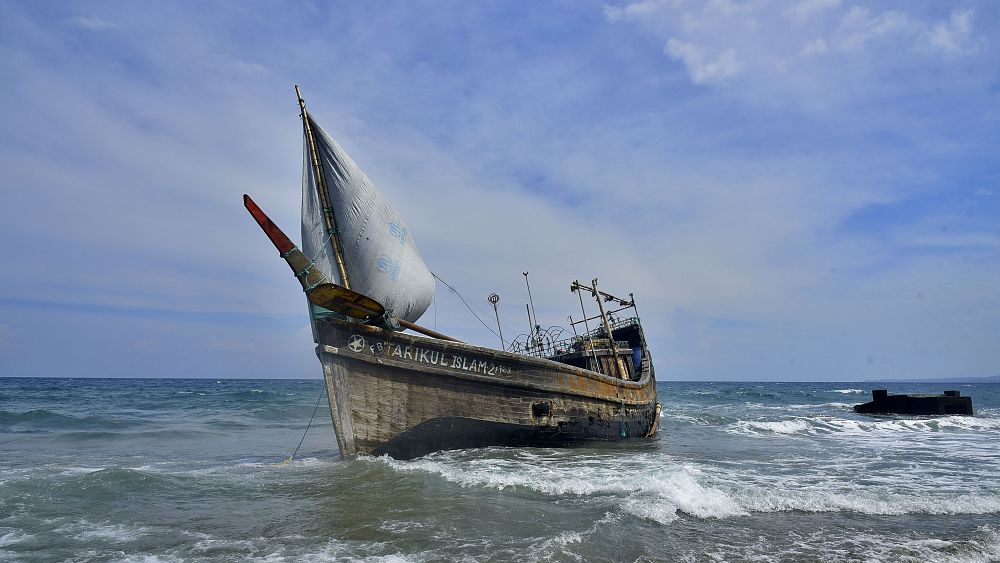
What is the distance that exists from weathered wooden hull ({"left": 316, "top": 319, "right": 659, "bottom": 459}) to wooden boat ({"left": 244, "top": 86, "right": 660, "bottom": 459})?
0.8 inches

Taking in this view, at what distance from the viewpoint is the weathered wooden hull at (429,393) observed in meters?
10.5

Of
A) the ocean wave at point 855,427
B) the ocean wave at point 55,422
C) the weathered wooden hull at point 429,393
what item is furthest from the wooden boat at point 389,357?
the ocean wave at point 55,422

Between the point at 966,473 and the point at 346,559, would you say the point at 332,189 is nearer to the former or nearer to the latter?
the point at 346,559

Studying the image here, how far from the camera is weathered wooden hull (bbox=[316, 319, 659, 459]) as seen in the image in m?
10.5

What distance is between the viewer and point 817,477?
10.7m

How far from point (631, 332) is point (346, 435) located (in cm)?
1307

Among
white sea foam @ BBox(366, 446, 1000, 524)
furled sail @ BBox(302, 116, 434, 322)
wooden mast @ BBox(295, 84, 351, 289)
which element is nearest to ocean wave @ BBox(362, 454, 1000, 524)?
white sea foam @ BBox(366, 446, 1000, 524)

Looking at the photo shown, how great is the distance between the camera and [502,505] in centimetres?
789

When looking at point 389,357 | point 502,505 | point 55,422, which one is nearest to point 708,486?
point 502,505

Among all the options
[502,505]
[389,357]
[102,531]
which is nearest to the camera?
[102,531]

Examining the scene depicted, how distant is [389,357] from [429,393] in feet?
3.40

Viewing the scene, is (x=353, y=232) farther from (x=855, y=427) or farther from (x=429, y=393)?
(x=855, y=427)

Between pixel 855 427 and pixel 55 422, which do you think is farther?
pixel 855 427

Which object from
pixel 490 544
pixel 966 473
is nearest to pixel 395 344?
pixel 490 544
